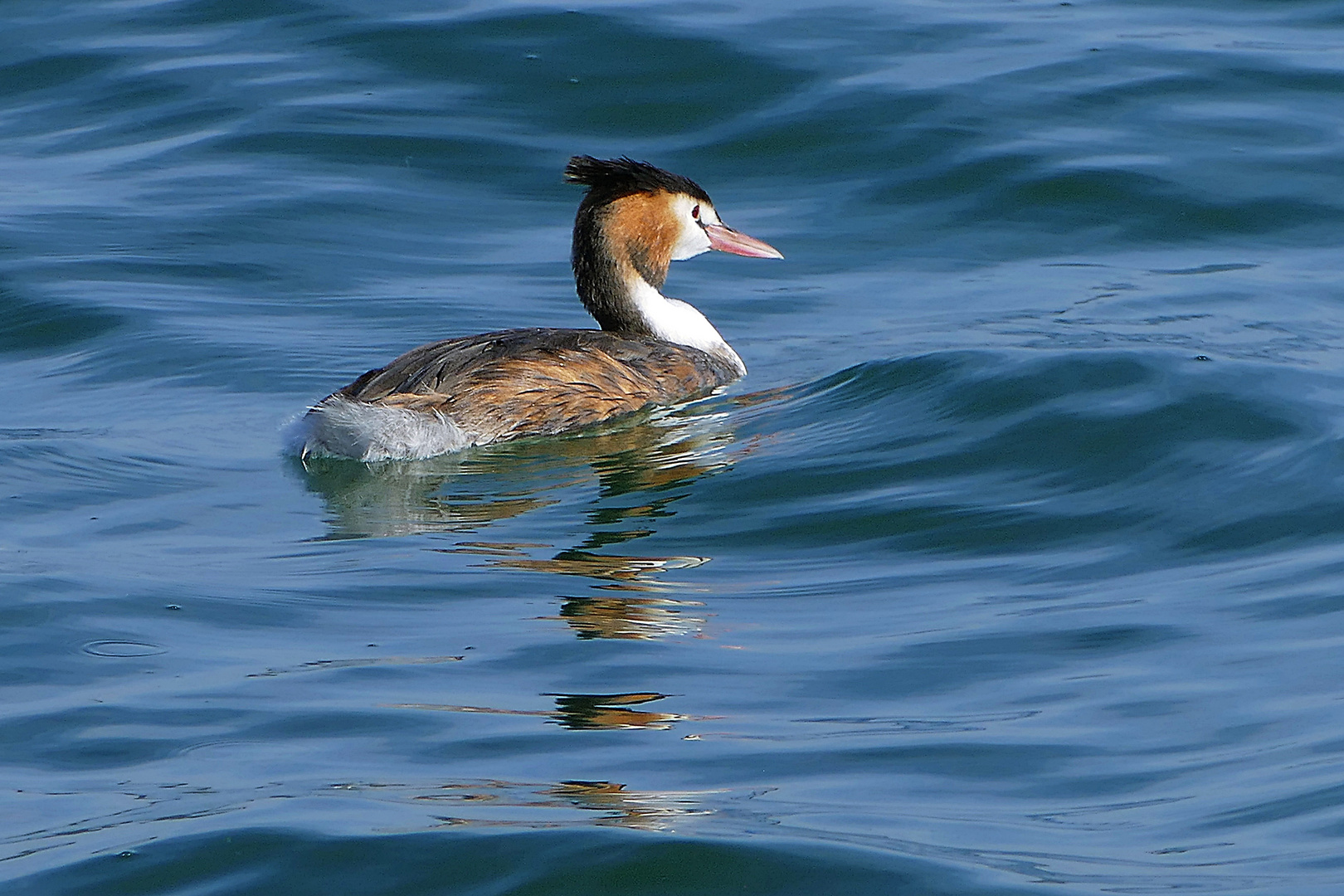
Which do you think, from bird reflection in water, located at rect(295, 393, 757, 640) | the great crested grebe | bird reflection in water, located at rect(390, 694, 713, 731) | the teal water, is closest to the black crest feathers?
the great crested grebe

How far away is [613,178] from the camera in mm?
9391

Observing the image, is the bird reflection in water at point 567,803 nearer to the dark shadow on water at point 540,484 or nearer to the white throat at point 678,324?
the dark shadow on water at point 540,484

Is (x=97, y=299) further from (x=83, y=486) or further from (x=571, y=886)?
(x=571, y=886)

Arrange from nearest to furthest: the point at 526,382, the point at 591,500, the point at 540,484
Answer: the point at 591,500, the point at 540,484, the point at 526,382

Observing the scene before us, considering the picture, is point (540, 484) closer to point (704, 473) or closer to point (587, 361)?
point (704, 473)

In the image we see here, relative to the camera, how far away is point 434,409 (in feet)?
26.5

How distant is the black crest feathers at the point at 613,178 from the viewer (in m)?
9.32

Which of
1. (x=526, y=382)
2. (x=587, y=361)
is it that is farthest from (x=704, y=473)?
(x=587, y=361)

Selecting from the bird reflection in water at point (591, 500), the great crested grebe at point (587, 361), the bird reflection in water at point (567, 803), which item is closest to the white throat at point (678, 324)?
the great crested grebe at point (587, 361)

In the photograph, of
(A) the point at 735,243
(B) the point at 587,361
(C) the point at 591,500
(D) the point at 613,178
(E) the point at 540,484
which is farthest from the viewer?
(A) the point at 735,243

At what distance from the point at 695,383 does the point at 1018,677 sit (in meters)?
3.63

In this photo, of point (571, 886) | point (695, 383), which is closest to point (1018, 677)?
point (571, 886)

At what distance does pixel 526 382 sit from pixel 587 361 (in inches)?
15.1

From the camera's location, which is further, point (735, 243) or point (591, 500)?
point (735, 243)
